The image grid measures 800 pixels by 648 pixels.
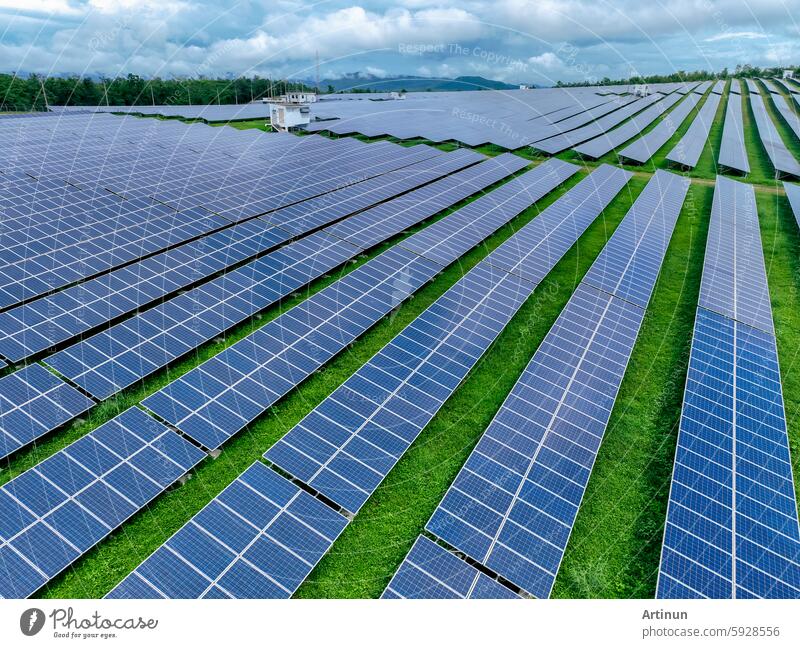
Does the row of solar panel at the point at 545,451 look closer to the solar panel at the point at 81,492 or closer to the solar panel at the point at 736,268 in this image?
the solar panel at the point at 736,268

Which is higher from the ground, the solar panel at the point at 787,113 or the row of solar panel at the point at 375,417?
the solar panel at the point at 787,113

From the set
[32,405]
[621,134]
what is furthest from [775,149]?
[32,405]

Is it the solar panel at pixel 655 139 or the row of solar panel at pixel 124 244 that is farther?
the solar panel at pixel 655 139

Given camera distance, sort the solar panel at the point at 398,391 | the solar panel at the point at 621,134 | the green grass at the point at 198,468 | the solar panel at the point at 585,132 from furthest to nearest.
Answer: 1. the solar panel at the point at 585,132
2. the solar panel at the point at 621,134
3. the solar panel at the point at 398,391
4. the green grass at the point at 198,468

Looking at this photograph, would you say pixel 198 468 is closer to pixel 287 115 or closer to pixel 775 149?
pixel 287 115

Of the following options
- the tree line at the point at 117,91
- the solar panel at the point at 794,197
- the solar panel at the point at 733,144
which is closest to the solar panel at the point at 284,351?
the solar panel at the point at 794,197

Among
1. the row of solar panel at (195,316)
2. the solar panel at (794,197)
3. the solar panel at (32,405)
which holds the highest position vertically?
the solar panel at (794,197)
